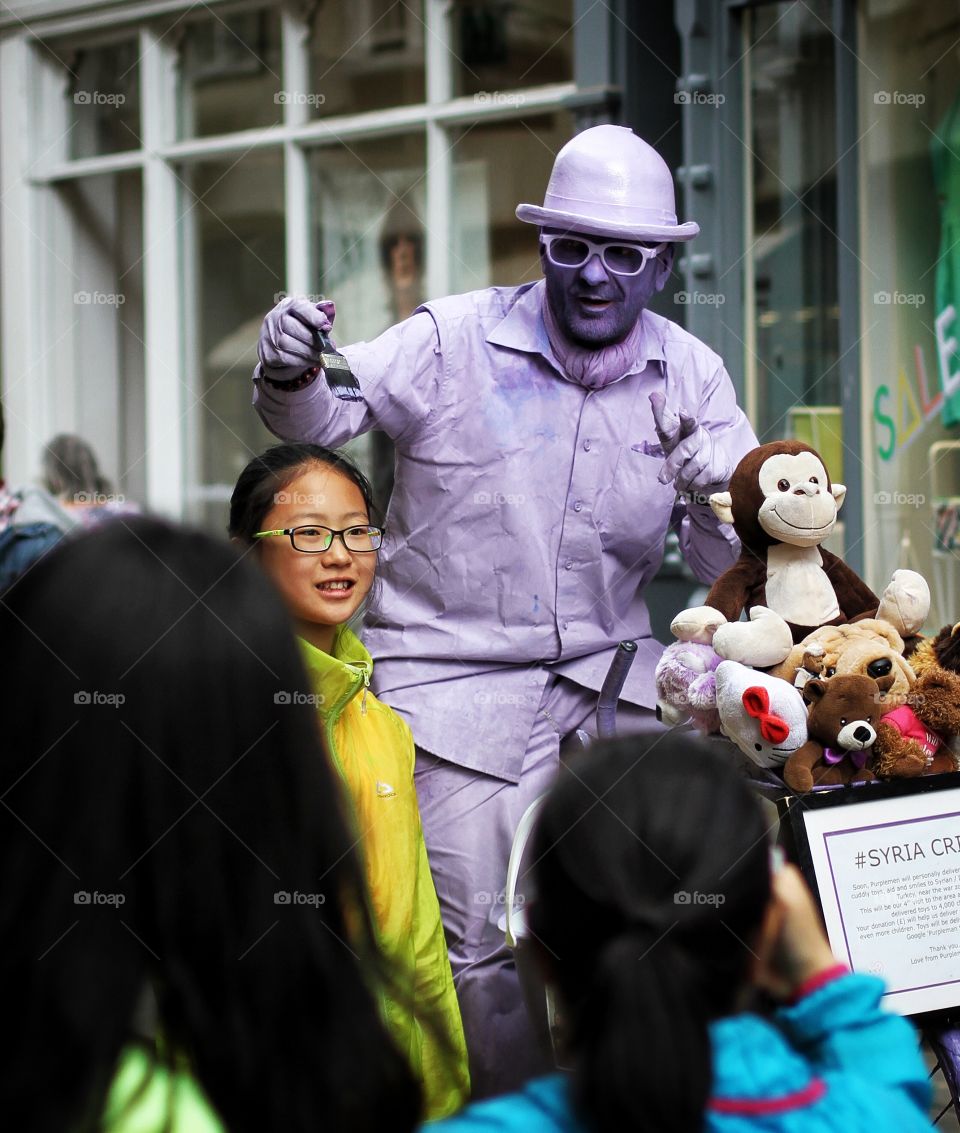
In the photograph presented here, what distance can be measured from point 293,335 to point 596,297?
0.66 metres

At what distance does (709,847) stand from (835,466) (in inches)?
172

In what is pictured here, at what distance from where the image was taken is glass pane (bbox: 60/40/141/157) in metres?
8.82

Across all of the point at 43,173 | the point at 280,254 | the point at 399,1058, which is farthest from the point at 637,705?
the point at 43,173

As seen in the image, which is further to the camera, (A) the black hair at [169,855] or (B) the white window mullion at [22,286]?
(B) the white window mullion at [22,286]

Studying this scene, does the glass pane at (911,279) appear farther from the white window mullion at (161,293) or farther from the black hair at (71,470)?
the white window mullion at (161,293)

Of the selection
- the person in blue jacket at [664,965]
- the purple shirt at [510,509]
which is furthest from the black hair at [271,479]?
the person in blue jacket at [664,965]

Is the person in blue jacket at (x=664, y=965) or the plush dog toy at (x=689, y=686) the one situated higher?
the plush dog toy at (x=689, y=686)

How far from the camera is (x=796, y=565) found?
2.68 m

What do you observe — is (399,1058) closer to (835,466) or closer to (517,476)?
(517,476)

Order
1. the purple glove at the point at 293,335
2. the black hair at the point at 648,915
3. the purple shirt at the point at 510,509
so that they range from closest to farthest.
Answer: the black hair at the point at 648,915 < the purple glove at the point at 293,335 < the purple shirt at the point at 510,509

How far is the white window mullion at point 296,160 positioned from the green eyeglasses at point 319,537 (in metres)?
5.42

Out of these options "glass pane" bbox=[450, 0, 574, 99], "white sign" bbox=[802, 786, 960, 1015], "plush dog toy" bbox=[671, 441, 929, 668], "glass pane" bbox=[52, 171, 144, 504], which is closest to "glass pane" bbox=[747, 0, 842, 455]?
"glass pane" bbox=[450, 0, 574, 99]

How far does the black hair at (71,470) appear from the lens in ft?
26.4

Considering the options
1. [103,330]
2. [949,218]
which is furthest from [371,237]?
[949,218]
